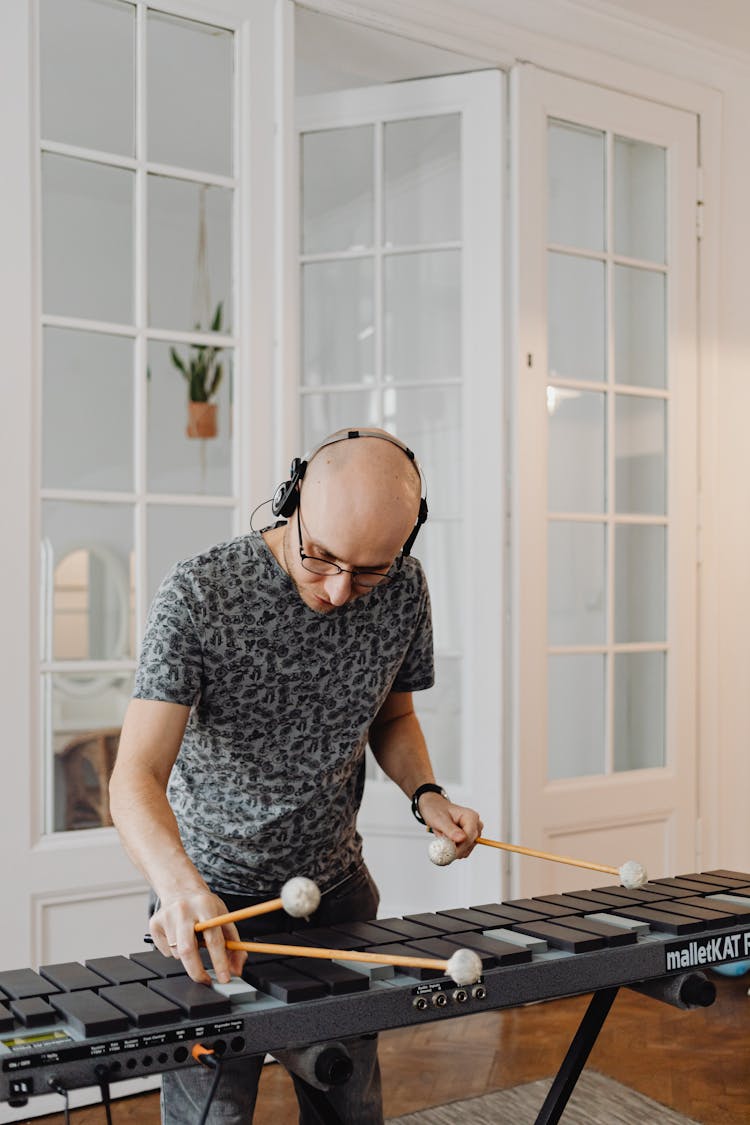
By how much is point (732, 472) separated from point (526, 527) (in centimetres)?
97

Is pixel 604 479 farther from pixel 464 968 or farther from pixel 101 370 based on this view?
pixel 464 968

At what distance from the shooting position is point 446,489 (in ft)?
13.4

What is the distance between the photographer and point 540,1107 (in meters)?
2.90

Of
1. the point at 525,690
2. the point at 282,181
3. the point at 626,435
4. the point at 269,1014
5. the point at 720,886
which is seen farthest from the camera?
the point at 626,435

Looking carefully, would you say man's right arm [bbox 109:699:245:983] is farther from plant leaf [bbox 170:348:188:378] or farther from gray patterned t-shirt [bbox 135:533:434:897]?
plant leaf [bbox 170:348:188:378]

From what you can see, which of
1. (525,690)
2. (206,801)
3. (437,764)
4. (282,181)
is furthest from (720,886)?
(282,181)

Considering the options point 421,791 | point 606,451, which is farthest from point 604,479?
point 421,791

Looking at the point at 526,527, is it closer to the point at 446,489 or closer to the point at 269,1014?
the point at 446,489

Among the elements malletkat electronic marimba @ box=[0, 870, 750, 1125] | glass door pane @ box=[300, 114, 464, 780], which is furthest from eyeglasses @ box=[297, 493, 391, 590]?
glass door pane @ box=[300, 114, 464, 780]

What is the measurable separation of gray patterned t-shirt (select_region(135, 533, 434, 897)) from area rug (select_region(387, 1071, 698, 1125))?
127 cm

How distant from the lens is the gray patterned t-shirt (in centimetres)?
180

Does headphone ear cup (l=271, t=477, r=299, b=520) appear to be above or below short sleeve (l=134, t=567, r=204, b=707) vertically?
above

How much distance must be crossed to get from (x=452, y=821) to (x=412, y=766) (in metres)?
0.14

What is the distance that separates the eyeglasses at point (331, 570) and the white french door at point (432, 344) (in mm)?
1978
